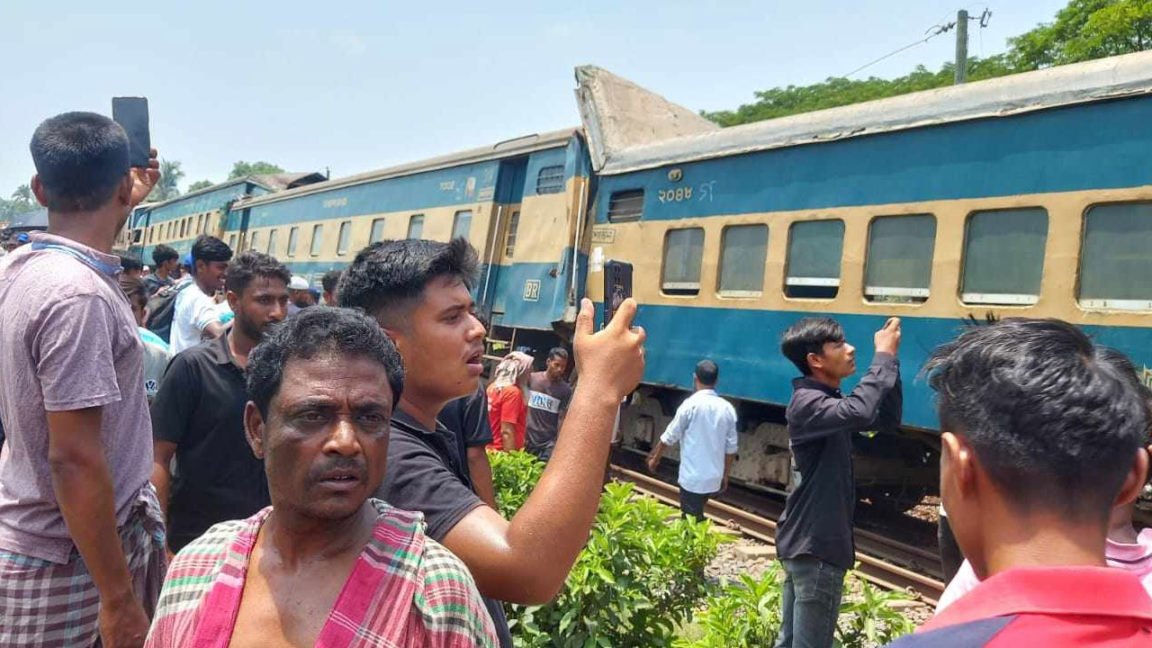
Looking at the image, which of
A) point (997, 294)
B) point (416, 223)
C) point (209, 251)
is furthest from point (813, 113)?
point (416, 223)

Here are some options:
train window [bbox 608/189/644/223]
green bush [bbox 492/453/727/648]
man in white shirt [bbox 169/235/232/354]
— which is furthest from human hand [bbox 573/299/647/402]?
train window [bbox 608/189/644/223]

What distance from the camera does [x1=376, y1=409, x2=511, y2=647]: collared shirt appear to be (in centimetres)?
168

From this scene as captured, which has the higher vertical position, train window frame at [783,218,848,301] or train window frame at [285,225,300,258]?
train window frame at [285,225,300,258]

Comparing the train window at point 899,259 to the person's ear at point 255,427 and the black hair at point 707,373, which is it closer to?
the black hair at point 707,373

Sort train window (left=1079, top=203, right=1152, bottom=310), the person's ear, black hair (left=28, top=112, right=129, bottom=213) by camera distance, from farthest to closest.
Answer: train window (left=1079, top=203, right=1152, bottom=310), black hair (left=28, top=112, right=129, bottom=213), the person's ear

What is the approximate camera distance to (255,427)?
66.6 inches

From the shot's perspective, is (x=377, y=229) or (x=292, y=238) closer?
(x=377, y=229)

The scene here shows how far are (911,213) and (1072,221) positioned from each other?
119 cm

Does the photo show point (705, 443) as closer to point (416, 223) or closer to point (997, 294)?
point (997, 294)

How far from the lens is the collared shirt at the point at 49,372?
2062 millimetres

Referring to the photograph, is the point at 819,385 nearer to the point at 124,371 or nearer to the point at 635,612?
the point at 635,612

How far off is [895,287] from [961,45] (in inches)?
558

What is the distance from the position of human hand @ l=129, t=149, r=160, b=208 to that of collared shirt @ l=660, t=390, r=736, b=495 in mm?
4663

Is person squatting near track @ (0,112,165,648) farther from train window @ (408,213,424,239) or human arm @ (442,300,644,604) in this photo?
train window @ (408,213,424,239)
